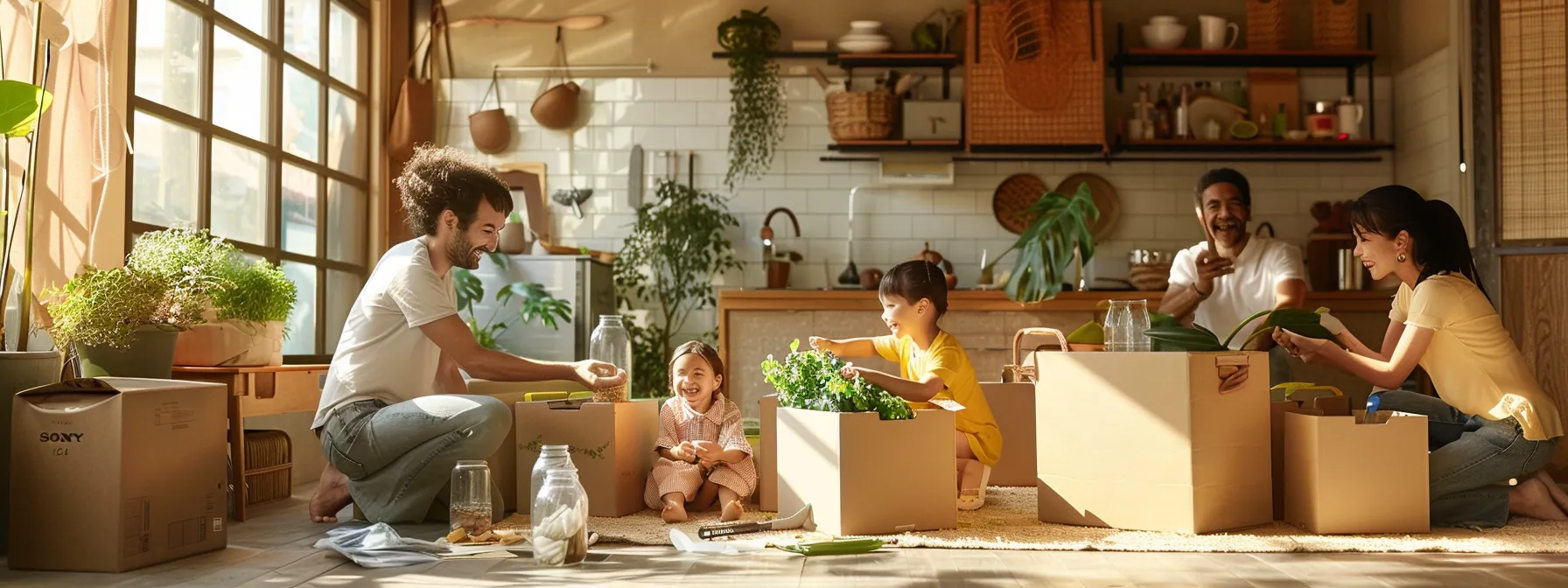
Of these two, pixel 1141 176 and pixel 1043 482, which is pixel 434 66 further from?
pixel 1043 482

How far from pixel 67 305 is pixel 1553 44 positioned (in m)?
5.14

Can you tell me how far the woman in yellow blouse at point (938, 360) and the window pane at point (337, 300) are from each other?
116 inches

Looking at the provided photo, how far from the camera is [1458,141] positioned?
5.64m

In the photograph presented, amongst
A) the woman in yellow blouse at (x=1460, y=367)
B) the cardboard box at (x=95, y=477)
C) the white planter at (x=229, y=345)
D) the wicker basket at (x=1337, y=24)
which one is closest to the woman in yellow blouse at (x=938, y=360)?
the woman in yellow blouse at (x=1460, y=367)

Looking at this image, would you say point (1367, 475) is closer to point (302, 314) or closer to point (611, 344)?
point (611, 344)

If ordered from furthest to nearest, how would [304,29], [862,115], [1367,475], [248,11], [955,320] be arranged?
1. [862,115]
2. [955,320]
3. [304,29]
4. [248,11]
5. [1367,475]

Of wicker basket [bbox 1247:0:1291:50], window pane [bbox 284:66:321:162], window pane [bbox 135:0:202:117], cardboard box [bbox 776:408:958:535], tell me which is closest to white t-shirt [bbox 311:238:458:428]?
cardboard box [bbox 776:408:958:535]

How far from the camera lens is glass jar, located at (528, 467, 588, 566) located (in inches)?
105

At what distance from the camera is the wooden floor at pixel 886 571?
2.47 m

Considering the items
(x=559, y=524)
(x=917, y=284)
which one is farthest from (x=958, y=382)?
(x=559, y=524)

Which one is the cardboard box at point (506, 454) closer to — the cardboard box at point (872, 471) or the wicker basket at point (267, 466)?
the wicker basket at point (267, 466)

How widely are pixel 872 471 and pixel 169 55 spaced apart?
115 inches

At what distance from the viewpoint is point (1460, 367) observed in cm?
324

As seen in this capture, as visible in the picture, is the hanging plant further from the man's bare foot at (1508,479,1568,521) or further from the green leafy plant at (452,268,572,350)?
the man's bare foot at (1508,479,1568,521)
